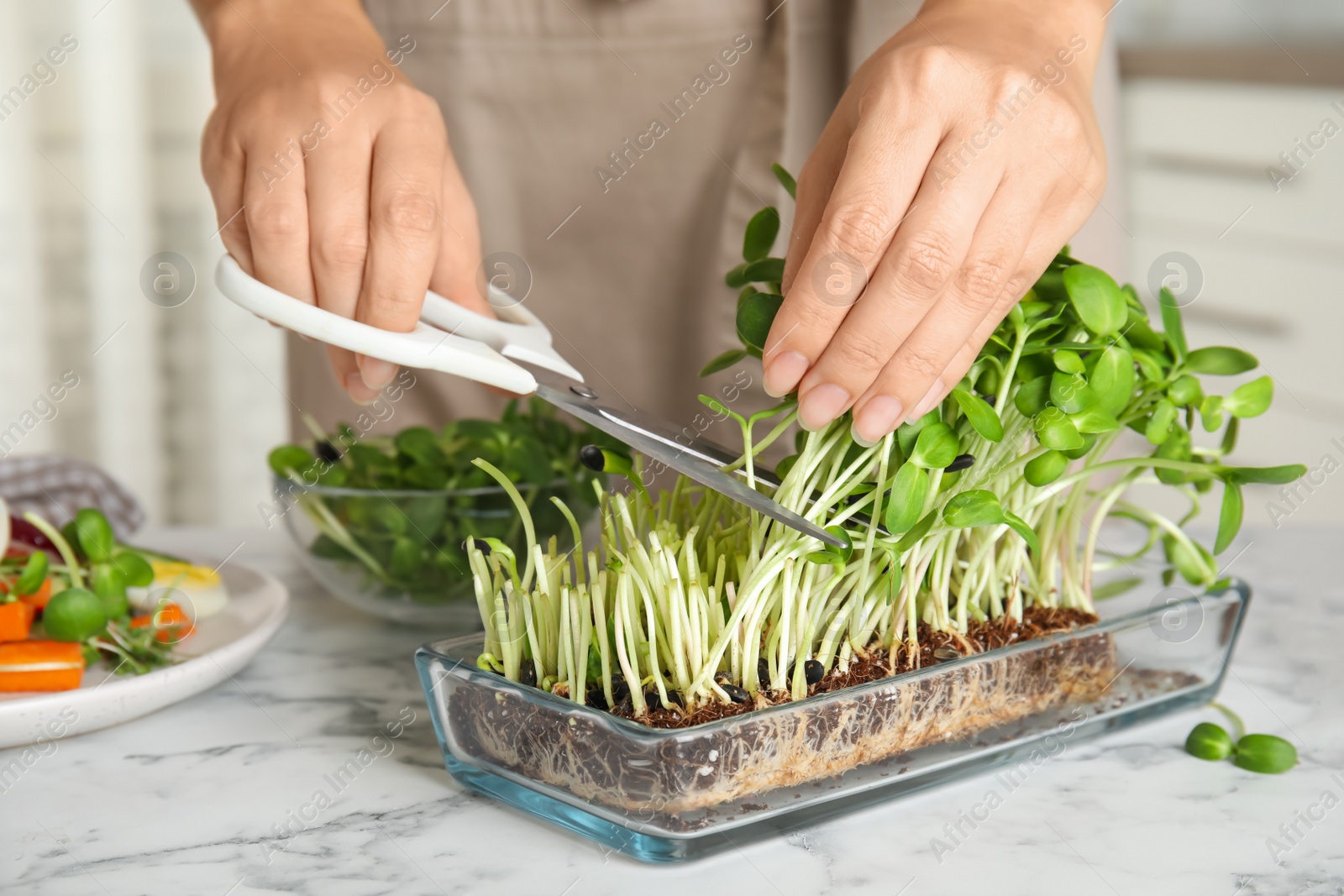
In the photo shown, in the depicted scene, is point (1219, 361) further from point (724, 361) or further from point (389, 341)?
point (389, 341)

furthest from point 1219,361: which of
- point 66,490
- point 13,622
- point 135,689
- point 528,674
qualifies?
point 66,490

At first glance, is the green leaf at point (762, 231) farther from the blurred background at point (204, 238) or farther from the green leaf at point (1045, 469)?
the blurred background at point (204, 238)

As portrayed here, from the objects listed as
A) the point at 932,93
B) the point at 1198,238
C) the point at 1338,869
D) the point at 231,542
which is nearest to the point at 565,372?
the point at 932,93

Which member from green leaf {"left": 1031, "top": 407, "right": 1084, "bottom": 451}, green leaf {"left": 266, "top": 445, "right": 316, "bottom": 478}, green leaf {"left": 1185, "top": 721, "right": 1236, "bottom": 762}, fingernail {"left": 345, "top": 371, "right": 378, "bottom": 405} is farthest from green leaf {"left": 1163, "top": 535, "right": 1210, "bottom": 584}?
green leaf {"left": 266, "top": 445, "right": 316, "bottom": 478}

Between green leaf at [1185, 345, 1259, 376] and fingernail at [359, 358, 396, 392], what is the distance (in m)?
0.50

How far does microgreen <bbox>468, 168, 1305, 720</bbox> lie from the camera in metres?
0.62

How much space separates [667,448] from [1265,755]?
1.29 feet

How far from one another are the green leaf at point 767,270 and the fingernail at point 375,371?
239 millimetres

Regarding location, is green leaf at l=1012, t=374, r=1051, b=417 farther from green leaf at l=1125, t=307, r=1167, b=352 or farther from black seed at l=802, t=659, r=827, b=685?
black seed at l=802, t=659, r=827, b=685

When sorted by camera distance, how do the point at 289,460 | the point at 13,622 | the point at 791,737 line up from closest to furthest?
1. the point at 791,737
2. the point at 13,622
3. the point at 289,460

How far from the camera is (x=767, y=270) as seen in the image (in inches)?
28.8

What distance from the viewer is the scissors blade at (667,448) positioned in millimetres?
622

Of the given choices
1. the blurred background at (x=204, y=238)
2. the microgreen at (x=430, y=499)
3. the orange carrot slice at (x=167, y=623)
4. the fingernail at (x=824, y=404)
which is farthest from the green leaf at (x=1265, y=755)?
the blurred background at (x=204, y=238)

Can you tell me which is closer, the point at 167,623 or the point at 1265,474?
the point at 1265,474
